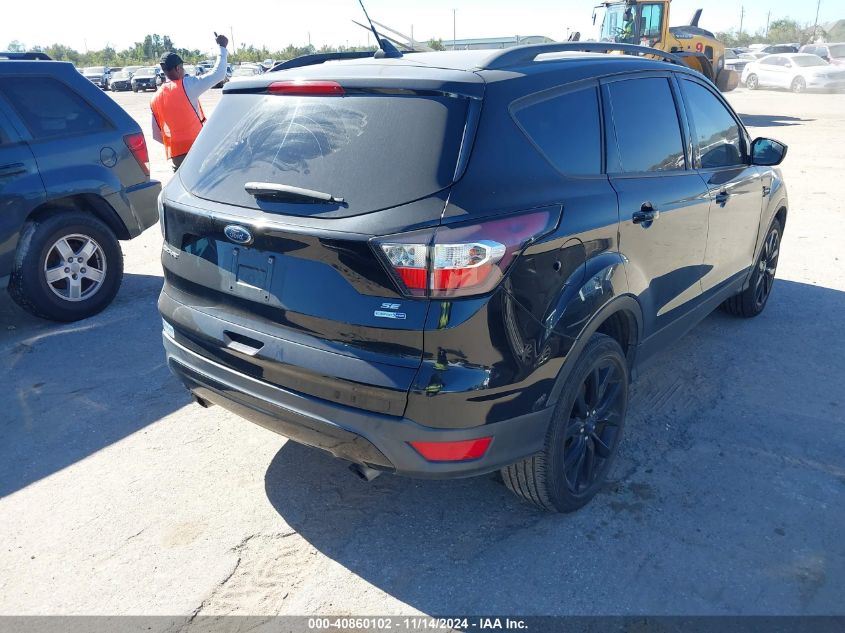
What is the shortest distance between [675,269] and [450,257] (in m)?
1.81

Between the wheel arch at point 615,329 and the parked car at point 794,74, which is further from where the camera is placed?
the parked car at point 794,74

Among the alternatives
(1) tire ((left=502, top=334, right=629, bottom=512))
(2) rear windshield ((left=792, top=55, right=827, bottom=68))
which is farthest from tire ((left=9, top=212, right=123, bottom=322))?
(2) rear windshield ((left=792, top=55, right=827, bottom=68))

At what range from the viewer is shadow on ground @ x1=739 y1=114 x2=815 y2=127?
18.6 metres

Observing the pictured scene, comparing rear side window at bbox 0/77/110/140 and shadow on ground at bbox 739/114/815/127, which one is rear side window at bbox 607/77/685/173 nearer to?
rear side window at bbox 0/77/110/140

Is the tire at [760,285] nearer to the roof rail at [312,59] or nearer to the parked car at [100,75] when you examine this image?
the roof rail at [312,59]

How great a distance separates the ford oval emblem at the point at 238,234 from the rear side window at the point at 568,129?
1.10 metres

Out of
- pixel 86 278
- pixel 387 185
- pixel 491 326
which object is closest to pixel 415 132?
pixel 387 185

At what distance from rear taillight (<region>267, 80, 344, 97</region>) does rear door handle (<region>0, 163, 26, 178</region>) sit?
3.05m

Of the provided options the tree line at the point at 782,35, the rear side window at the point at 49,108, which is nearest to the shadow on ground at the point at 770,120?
the rear side window at the point at 49,108

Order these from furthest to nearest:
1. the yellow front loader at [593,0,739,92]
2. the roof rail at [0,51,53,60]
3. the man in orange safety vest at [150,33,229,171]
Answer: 1. the yellow front loader at [593,0,739,92]
2. the man in orange safety vest at [150,33,229,171]
3. the roof rail at [0,51,53,60]

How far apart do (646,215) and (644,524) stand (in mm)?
1367

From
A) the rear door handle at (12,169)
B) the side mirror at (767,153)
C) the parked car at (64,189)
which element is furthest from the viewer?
the parked car at (64,189)

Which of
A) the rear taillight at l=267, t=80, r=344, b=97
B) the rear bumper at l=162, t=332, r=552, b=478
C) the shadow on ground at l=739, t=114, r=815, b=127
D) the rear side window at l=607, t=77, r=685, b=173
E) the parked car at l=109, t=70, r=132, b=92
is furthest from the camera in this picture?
the parked car at l=109, t=70, r=132, b=92

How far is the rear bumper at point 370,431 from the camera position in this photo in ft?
8.16
